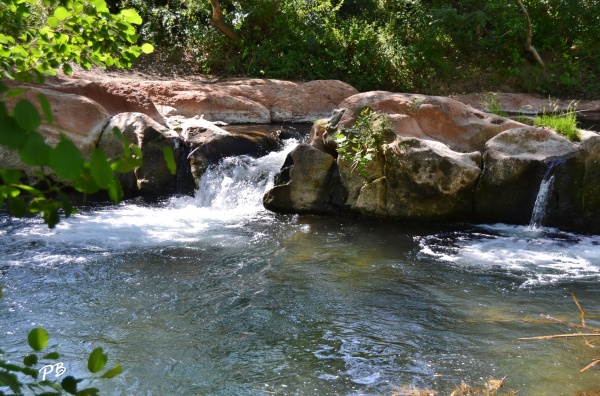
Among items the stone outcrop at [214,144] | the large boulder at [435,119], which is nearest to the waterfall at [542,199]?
the large boulder at [435,119]

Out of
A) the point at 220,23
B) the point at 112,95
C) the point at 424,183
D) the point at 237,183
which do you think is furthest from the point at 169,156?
the point at 220,23

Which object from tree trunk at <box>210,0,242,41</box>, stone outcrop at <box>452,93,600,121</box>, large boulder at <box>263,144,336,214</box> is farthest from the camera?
tree trunk at <box>210,0,242,41</box>

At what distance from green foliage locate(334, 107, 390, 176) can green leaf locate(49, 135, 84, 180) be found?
24.8ft

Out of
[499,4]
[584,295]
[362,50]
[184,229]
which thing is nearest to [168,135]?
[184,229]

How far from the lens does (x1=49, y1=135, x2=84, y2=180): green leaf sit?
1.24 m

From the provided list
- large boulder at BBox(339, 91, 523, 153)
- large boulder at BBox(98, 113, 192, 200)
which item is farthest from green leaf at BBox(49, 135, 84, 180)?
large boulder at BBox(98, 113, 192, 200)

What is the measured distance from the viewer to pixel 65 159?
Result: 1.24 metres

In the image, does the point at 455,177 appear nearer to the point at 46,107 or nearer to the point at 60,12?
the point at 60,12

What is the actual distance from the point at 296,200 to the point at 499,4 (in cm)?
1087

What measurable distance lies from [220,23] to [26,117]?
1664 centimetres

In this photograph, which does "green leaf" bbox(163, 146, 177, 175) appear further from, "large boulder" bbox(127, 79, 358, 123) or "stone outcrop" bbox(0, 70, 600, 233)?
"large boulder" bbox(127, 79, 358, 123)

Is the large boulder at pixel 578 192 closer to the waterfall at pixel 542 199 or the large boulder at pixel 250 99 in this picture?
the waterfall at pixel 542 199

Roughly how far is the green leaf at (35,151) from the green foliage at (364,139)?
24.9ft

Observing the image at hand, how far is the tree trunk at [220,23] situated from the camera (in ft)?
55.9
